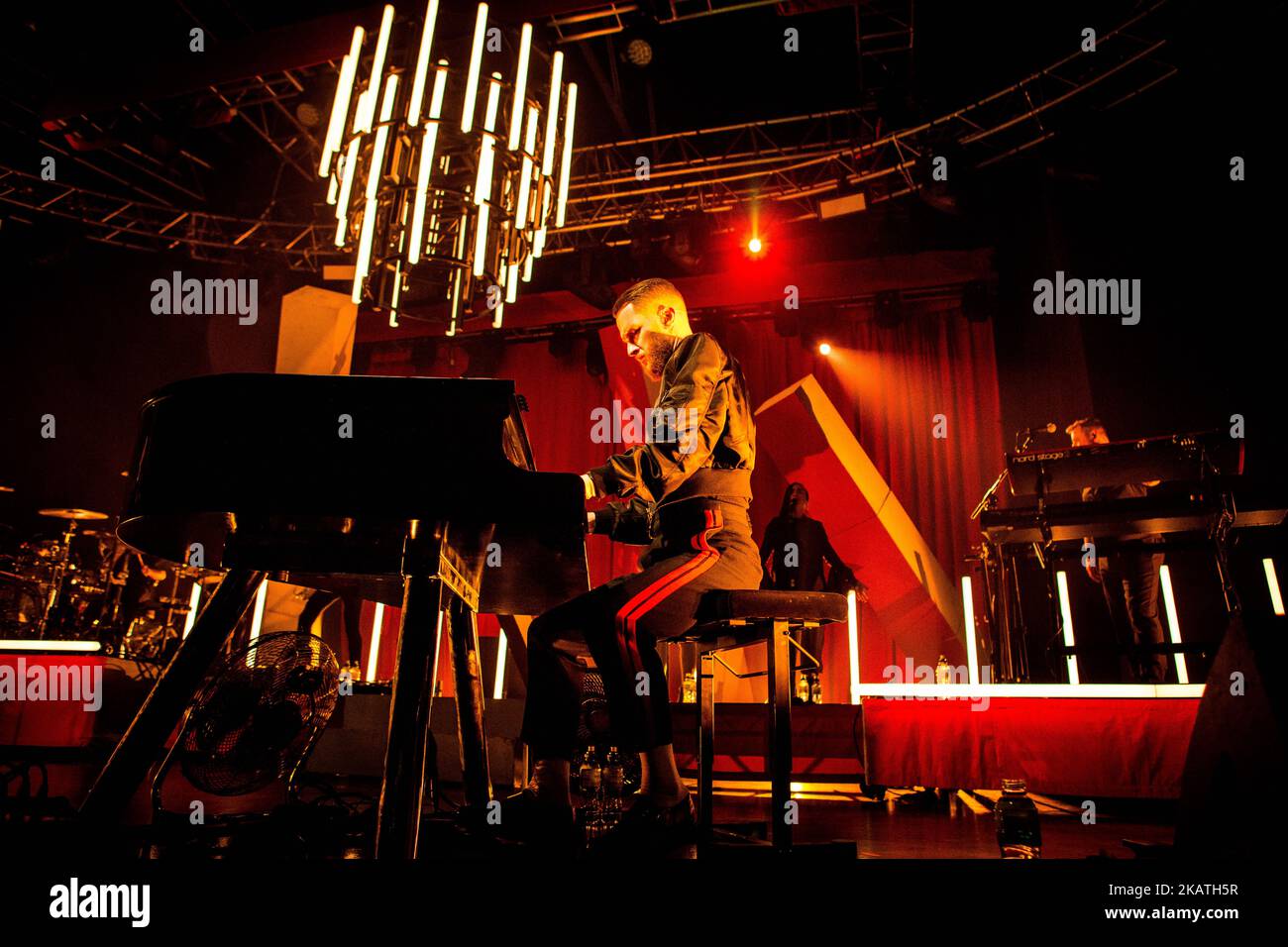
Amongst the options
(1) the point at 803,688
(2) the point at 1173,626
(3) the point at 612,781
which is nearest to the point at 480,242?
(3) the point at 612,781

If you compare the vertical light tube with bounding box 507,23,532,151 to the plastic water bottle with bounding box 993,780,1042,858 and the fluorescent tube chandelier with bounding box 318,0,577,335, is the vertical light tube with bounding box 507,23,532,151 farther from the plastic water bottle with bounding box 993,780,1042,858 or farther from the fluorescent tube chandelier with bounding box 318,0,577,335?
the plastic water bottle with bounding box 993,780,1042,858

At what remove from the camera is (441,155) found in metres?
4.35

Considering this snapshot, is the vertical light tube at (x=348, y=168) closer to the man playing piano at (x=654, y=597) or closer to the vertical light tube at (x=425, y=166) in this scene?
the vertical light tube at (x=425, y=166)

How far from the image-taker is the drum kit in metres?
6.70

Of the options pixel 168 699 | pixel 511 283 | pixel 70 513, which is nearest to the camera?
pixel 168 699

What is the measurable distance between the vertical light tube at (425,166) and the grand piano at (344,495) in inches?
97.6

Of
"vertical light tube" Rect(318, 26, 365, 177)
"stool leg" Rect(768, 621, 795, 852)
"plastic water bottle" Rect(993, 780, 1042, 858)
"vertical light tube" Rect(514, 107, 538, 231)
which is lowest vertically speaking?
"plastic water bottle" Rect(993, 780, 1042, 858)

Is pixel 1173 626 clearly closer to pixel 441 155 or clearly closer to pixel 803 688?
pixel 803 688

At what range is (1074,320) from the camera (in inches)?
269

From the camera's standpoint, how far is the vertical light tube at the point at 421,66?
3789mm

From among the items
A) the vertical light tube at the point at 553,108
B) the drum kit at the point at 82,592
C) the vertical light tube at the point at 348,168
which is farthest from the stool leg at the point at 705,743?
the drum kit at the point at 82,592

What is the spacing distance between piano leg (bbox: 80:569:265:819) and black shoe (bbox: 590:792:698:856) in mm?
916

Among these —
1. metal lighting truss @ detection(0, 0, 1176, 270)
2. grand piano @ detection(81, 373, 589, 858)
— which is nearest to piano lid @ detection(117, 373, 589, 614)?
grand piano @ detection(81, 373, 589, 858)

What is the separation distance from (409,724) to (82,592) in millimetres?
7590
